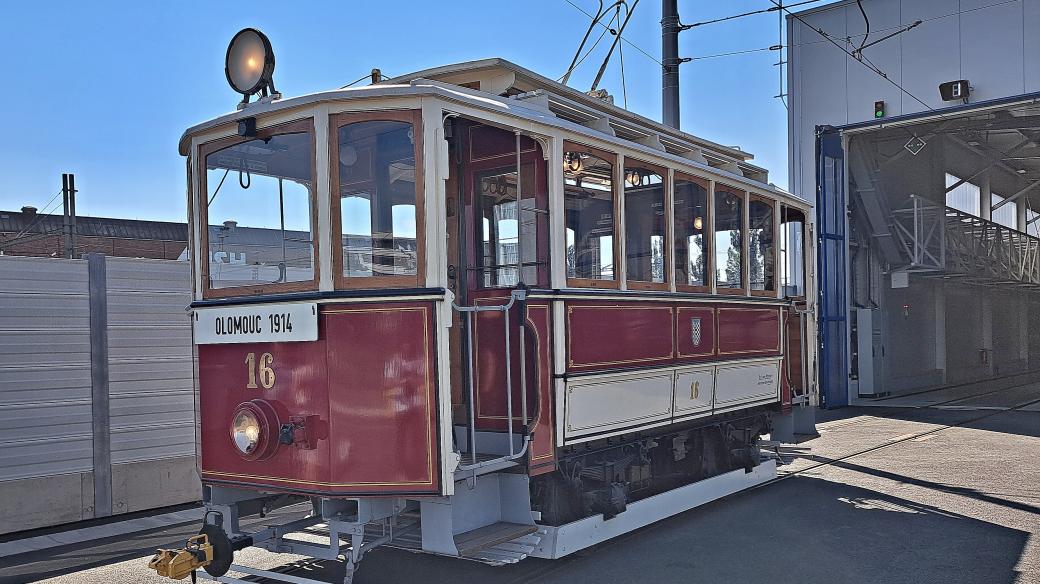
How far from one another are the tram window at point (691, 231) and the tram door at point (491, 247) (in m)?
1.78

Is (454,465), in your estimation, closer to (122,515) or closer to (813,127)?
(122,515)

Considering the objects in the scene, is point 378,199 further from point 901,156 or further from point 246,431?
point 901,156

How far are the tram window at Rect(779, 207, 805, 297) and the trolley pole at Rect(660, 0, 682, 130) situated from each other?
3.51 metres

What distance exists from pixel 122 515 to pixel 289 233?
461 cm

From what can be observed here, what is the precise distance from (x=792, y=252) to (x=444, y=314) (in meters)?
6.09

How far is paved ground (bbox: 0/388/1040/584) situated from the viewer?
6.22 meters

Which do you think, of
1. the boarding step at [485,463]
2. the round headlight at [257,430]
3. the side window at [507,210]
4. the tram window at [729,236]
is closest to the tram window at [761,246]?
the tram window at [729,236]

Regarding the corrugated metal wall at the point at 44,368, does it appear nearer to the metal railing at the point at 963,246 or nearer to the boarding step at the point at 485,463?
the boarding step at the point at 485,463

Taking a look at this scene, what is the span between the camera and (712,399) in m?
8.32

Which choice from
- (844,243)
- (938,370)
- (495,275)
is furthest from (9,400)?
(938,370)

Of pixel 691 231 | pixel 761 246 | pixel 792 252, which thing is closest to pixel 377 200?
pixel 691 231

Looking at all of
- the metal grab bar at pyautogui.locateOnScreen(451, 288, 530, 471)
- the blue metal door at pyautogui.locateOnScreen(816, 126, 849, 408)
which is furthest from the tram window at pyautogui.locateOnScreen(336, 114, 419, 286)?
the blue metal door at pyautogui.locateOnScreen(816, 126, 849, 408)

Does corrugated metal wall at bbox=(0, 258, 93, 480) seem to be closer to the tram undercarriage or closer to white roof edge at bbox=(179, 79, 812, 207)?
the tram undercarriage

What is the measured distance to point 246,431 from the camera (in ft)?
18.0
